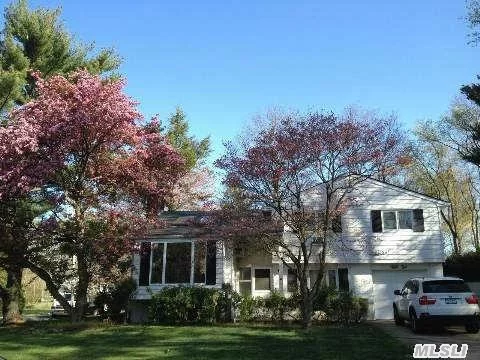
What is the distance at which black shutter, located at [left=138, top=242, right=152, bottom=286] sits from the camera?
21188 mm

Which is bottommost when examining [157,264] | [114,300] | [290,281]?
[114,300]

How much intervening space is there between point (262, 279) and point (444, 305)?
10651 mm

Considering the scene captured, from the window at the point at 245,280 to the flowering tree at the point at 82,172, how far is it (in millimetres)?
6762

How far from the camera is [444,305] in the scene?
14.2m

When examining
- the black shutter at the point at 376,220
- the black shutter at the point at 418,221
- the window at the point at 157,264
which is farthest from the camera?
the black shutter at the point at 376,220

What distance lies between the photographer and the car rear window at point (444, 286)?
14.5 metres

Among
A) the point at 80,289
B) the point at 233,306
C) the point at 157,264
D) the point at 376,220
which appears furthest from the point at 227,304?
the point at 376,220

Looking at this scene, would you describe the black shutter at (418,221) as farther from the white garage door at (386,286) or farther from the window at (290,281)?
the window at (290,281)

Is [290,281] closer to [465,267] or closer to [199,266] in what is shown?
[199,266]

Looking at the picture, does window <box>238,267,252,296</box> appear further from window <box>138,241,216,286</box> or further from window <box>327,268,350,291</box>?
window <box>327,268,350,291</box>

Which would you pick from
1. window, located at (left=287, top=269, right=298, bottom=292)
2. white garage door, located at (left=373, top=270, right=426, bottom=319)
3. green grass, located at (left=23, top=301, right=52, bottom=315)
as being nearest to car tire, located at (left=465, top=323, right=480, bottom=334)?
white garage door, located at (left=373, top=270, right=426, bottom=319)

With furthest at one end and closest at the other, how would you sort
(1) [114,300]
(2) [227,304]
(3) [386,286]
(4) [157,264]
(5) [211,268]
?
1. (3) [386,286]
2. (4) [157,264]
3. (5) [211,268]
4. (1) [114,300]
5. (2) [227,304]

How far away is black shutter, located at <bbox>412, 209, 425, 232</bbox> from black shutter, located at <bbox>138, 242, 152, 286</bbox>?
11895mm

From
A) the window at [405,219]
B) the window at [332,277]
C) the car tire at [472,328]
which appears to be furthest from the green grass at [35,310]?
the car tire at [472,328]
